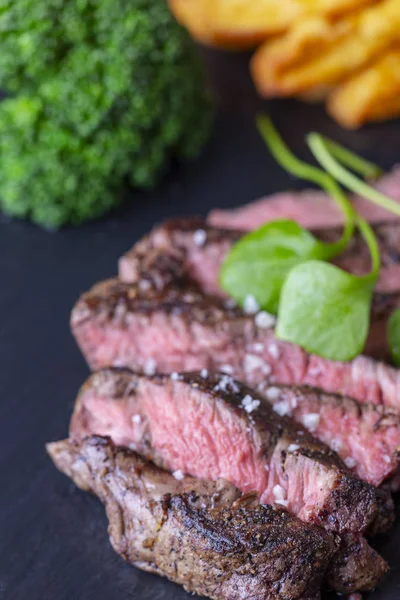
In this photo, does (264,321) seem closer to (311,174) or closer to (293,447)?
(293,447)

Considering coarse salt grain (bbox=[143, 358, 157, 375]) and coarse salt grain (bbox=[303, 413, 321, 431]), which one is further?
coarse salt grain (bbox=[143, 358, 157, 375])

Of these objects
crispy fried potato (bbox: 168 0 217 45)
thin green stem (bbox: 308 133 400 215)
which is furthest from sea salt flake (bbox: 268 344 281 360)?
crispy fried potato (bbox: 168 0 217 45)

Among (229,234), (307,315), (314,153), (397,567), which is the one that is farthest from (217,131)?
(397,567)

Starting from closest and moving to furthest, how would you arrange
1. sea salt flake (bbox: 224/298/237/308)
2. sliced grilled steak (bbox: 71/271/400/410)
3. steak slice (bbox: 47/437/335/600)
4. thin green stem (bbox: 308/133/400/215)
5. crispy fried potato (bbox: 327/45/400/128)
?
steak slice (bbox: 47/437/335/600)
sliced grilled steak (bbox: 71/271/400/410)
sea salt flake (bbox: 224/298/237/308)
thin green stem (bbox: 308/133/400/215)
crispy fried potato (bbox: 327/45/400/128)

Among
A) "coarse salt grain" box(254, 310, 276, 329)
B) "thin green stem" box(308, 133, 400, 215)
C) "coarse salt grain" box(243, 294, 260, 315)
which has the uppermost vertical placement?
"coarse salt grain" box(243, 294, 260, 315)

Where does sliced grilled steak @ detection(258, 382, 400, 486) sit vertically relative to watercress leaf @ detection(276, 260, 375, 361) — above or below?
below

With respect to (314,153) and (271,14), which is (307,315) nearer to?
(314,153)

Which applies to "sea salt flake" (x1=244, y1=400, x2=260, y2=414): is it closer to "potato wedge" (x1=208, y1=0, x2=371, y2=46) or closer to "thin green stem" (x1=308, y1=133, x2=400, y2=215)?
"thin green stem" (x1=308, y1=133, x2=400, y2=215)

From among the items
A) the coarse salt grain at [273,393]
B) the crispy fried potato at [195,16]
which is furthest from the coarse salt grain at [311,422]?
the crispy fried potato at [195,16]

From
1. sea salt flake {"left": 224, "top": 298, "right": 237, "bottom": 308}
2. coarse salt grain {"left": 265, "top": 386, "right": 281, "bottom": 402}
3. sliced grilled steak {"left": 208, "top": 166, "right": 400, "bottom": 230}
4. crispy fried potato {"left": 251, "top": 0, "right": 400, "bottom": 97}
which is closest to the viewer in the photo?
coarse salt grain {"left": 265, "top": 386, "right": 281, "bottom": 402}
